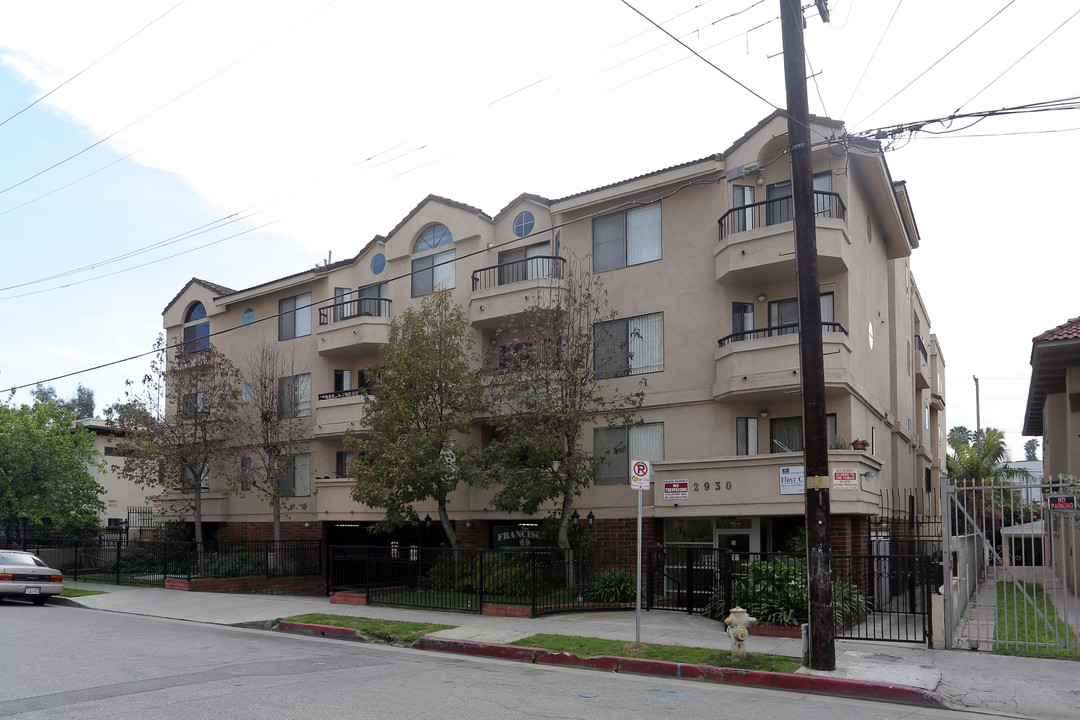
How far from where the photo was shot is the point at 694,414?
21.7 m

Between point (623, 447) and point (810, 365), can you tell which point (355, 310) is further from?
point (810, 365)

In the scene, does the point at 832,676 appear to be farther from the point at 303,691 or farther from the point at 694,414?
the point at 694,414

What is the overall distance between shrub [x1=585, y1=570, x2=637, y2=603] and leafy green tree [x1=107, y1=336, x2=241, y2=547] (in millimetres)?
14911

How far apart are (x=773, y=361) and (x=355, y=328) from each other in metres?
13.7

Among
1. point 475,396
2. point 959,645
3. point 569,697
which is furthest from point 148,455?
point 959,645

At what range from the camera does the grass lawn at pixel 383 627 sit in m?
15.7

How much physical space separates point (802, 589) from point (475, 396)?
9.90m

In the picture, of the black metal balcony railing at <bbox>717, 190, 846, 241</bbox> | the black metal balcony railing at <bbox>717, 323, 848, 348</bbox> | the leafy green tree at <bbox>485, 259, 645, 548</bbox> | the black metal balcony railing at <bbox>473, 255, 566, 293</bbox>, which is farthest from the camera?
the black metal balcony railing at <bbox>473, 255, 566, 293</bbox>

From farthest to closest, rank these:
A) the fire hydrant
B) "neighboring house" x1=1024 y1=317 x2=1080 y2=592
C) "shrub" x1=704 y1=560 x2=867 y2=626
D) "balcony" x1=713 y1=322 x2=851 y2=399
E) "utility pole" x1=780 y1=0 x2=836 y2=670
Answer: "balcony" x1=713 y1=322 x2=851 y2=399 → "neighboring house" x1=1024 y1=317 x2=1080 y2=592 → "shrub" x1=704 y1=560 x2=867 y2=626 → the fire hydrant → "utility pole" x1=780 y1=0 x2=836 y2=670

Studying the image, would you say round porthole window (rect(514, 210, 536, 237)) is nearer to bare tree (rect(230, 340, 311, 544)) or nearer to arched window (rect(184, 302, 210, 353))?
bare tree (rect(230, 340, 311, 544))

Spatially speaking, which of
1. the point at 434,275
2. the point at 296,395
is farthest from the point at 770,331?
the point at 296,395

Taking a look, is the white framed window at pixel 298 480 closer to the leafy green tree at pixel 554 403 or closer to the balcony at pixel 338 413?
the balcony at pixel 338 413

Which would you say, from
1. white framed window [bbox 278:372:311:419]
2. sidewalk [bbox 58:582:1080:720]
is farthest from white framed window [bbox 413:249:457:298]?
sidewalk [bbox 58:582:1080:720]

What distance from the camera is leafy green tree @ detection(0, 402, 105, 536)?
3212 cm
